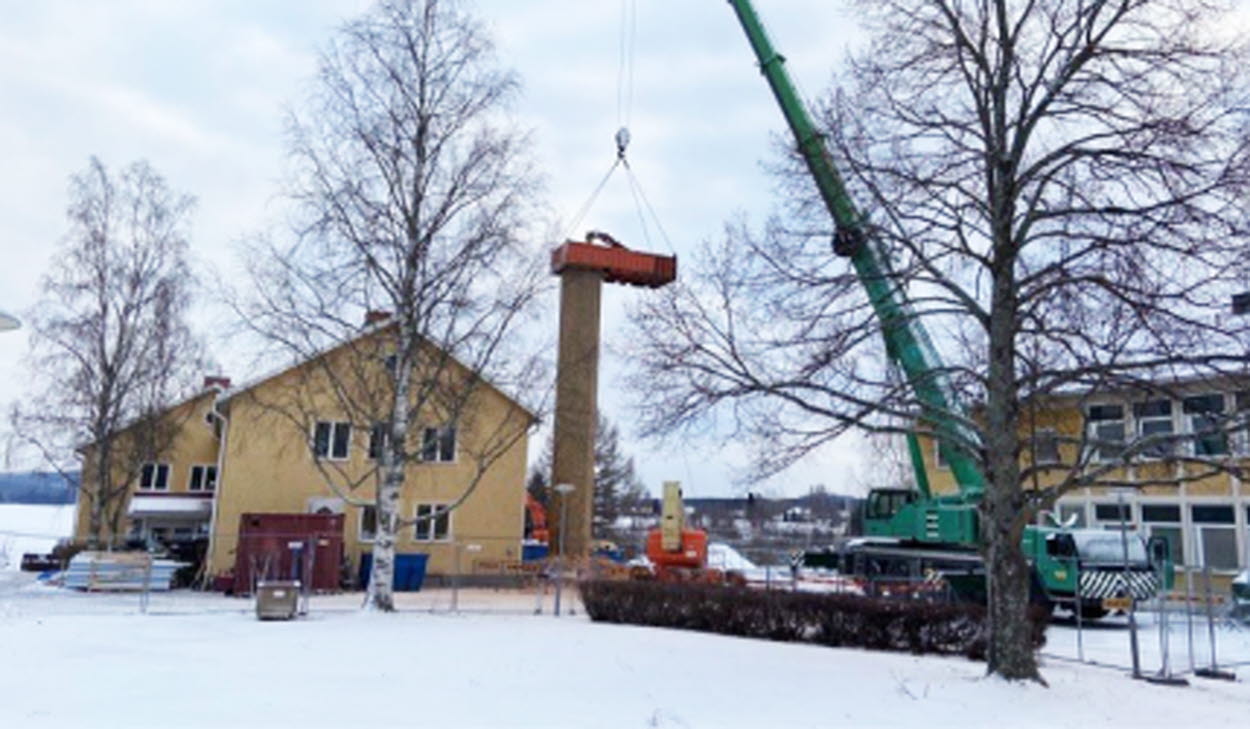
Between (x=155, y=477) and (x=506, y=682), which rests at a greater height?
(x=155, y=477)

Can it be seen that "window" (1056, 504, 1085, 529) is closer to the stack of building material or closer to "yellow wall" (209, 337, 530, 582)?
"yellow wall" (209, 337, 530, 582)

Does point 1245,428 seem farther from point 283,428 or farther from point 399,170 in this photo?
point 283,428

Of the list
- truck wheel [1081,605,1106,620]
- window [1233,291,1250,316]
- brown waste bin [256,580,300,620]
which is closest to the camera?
window [1233,291,1250,316]

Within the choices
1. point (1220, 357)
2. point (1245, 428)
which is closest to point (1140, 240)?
point (1220, 357)

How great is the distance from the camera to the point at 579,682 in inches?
400

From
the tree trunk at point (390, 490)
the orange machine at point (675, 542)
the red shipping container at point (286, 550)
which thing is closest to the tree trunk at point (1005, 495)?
the tree trunk at point (390, 490)

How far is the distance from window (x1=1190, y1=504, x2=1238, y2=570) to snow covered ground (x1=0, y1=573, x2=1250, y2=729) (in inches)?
563

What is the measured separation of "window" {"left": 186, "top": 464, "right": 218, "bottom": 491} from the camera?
33.5 metres

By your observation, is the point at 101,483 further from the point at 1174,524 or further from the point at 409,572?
the point at 1174,524

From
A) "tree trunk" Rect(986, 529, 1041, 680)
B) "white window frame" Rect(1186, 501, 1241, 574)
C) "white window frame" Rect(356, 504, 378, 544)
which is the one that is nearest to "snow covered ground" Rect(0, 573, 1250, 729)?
"tree trunk" Rect(986, 529, 1041, 680)

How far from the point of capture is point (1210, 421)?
10672 millimetres

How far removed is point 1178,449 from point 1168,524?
2027 cm

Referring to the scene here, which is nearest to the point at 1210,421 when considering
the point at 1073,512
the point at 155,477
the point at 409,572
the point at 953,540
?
the point at 953,540

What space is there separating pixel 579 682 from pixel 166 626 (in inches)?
319
